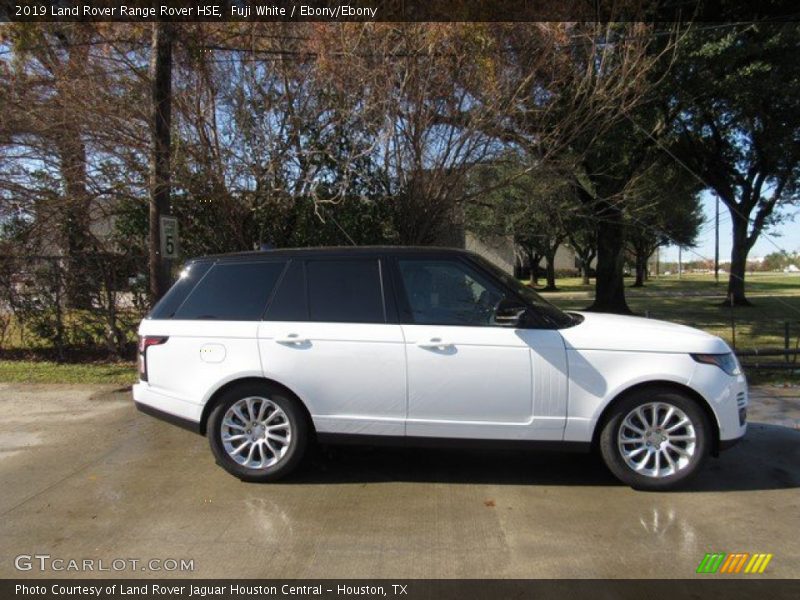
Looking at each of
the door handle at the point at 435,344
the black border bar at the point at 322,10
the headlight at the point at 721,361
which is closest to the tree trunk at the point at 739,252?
the black border bar at the point at 322,10

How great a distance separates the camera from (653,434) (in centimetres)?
440

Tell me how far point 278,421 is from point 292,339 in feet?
2.16

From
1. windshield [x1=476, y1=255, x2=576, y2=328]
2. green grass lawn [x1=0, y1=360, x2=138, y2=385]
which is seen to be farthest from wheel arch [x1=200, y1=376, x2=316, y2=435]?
green grass lawn [x1=0, y1=360, x2=138, y2=385]

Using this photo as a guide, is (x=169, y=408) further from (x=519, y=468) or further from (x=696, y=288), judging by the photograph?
(x=696, y=288)

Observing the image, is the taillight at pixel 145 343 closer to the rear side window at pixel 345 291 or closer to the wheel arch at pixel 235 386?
the wheel arch at pixel 235 386

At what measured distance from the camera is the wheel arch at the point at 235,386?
4.69 meters

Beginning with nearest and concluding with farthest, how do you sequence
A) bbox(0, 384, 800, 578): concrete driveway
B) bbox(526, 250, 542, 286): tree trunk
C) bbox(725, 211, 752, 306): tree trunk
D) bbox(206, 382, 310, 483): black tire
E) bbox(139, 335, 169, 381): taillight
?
1. bbox(0, 384, 800, 578): concrete driveway
2. bbox(206, 382, 310, 483): black tire
3. bbox(139, 335, 169, 381): taillight
4. bbox(725, 211, 752, 306): tree trunk
5. bbox(526, 250, 542, 286): tree trunk

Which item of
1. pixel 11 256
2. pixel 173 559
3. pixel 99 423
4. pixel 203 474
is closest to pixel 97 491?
pixel 203 474

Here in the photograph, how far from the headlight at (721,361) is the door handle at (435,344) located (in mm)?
1755

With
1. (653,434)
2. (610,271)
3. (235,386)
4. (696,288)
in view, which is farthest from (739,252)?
(235,386)

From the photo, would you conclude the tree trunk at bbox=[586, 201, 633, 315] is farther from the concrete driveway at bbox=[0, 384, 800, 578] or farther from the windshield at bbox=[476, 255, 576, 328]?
the windshield at bbox=[476, 255, 576, 328]

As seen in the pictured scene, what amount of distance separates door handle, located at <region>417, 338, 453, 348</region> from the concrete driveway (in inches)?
42.9

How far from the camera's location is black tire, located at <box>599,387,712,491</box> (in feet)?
14.3
